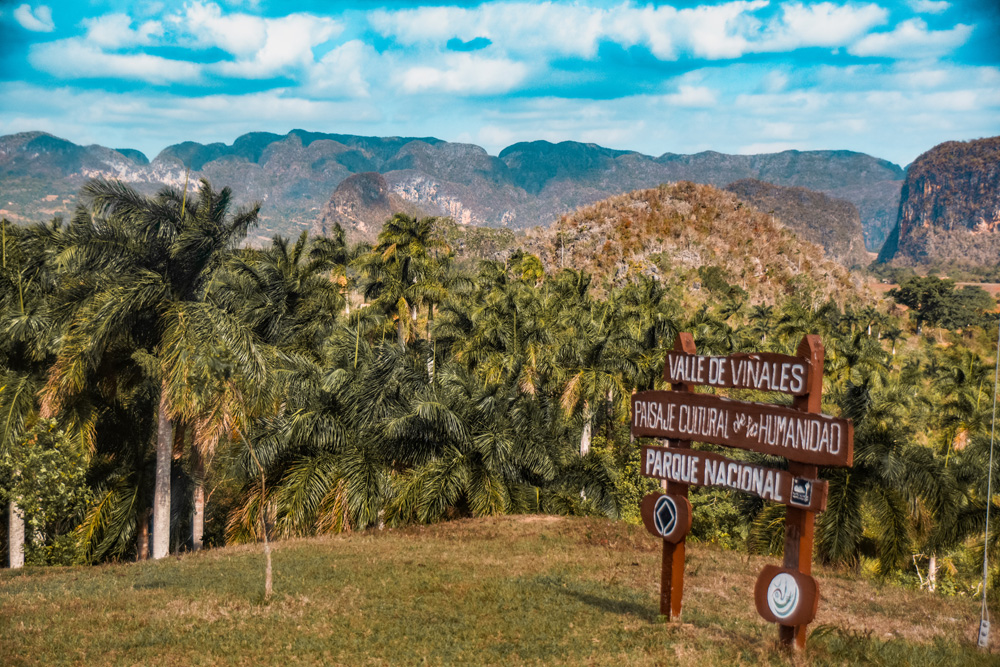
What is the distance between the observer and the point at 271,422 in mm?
20188

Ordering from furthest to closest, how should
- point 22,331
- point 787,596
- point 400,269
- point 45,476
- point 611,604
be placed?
point 400,269 < point 22,331 < point 45,476 < point 611,604 < point 787,596

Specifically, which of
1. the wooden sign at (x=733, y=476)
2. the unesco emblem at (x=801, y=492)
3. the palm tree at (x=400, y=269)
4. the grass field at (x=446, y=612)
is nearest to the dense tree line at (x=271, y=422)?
the grass field at (x=446, y=612)

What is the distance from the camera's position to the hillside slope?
92.0m

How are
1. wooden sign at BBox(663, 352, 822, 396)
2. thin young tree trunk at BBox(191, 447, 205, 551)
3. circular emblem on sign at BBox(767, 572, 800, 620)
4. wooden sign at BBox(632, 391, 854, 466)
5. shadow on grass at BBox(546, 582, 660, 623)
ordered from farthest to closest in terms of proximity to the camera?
thin young tree trunk at BBox(191, 447, 205, 551), shadow on grass at BBox(546, 582, 660, 623), wooden sign at BBox(663, 352, 822, 396), circular emblem on sign at BBox(767, 572, 800, 620), wooden sign at BBox(632, 391, 854, 466)

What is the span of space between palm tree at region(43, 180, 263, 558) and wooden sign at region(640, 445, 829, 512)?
8952mm

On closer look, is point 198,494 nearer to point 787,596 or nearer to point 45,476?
point 45,476

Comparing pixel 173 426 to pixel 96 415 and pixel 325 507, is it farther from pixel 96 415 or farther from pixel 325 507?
pixel 325 507

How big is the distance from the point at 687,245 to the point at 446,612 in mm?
89886

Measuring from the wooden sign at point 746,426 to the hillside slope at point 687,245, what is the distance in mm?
73176

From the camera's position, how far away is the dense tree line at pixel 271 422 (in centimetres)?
1642

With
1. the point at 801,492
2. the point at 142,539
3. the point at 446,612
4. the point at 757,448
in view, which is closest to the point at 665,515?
the point at 757,448

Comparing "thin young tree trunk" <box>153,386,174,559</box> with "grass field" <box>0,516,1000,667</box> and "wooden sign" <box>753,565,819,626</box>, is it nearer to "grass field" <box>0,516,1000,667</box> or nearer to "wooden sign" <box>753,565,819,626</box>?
"grass field" <box>0,516,1000,667</box>

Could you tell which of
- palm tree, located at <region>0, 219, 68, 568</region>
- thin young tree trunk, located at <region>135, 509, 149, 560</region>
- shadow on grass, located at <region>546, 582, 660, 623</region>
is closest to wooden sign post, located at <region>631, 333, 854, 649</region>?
shadow on grass, located at <region>546, 582, 660, 623</region>

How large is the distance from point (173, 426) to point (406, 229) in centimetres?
1661
